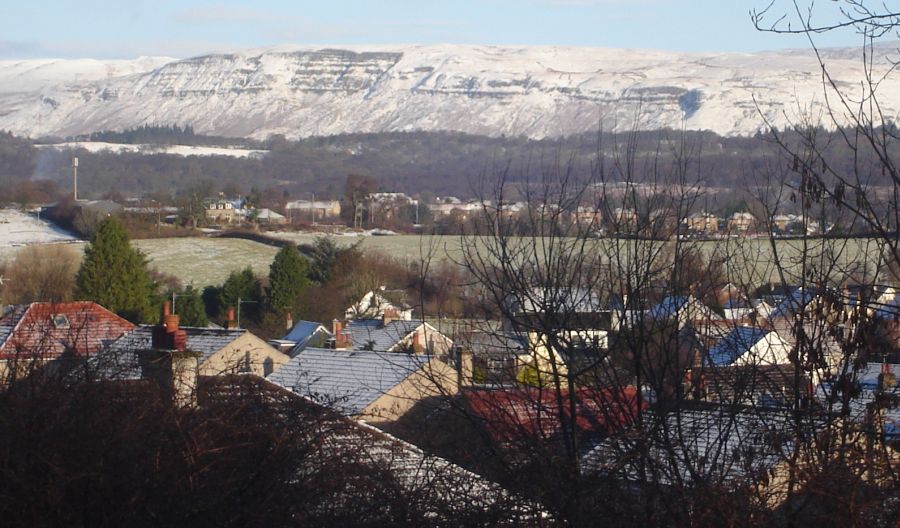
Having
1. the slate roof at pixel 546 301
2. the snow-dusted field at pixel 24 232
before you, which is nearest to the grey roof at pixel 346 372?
the slate roof at pixel 546 301

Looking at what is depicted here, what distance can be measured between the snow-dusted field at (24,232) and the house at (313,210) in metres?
13.7

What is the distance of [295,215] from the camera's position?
220 ft

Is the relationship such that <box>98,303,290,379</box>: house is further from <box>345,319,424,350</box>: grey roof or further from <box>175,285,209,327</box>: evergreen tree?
<box>175,285,209,327</box>: evergreen tree

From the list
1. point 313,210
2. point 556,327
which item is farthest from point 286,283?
point 313,210

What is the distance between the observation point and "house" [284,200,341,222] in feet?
217

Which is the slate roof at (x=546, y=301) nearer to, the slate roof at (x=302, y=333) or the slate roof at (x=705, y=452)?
the slate roof at (x=705, y=452)

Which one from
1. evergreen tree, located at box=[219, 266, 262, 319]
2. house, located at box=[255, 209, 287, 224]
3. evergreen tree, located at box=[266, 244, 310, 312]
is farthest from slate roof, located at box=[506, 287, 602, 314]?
house, located at box=[255, 209, 287, 224]

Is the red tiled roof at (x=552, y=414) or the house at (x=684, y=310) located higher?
the house at (x=684, y=310)

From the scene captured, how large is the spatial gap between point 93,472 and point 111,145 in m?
136

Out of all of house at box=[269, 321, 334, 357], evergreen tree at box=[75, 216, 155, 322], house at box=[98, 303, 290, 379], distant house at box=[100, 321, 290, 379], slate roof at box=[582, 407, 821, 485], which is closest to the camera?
slate roof at box=[582, 407, 821, 485]

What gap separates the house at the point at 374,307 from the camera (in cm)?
3086

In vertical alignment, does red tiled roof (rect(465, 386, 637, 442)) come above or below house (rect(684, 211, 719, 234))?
below

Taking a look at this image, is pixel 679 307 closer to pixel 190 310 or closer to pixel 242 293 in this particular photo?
pixel 190 310

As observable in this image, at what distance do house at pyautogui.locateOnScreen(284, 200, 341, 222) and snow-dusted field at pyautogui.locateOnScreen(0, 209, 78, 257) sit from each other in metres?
13.7
